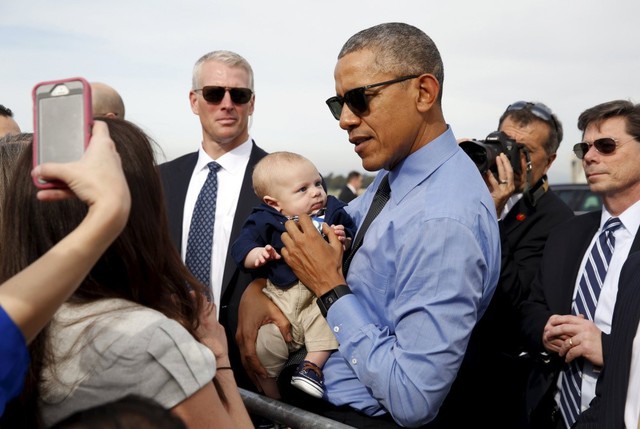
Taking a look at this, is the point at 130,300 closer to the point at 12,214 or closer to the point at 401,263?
the point at 12,214

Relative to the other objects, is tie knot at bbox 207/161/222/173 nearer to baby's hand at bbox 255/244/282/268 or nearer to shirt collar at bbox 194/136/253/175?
shirt collar at bbox 194/136/253/175

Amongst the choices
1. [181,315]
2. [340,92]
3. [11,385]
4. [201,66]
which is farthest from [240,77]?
[11,385]

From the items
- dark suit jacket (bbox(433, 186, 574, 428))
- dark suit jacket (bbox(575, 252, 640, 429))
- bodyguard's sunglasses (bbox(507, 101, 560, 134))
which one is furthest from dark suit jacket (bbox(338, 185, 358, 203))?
dark suit jacket (bbox(575, 252, 640, 429))

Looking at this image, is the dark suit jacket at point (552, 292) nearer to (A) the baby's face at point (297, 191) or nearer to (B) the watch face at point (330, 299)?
(A) the baby's face at point (297, 191)

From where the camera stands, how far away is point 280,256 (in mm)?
3080

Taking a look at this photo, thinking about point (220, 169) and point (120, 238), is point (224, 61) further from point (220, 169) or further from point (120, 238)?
point (120, 238)

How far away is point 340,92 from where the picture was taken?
8.88 ft

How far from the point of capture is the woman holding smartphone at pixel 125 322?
5.01 ft

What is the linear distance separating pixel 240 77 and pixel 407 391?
2787mm

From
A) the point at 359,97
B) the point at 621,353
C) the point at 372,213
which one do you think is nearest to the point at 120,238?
the point at 359,97

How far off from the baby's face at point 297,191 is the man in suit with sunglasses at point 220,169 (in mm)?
725

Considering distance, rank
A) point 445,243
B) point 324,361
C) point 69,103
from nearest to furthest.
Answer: point 69,103
point 445,243
point 324,361

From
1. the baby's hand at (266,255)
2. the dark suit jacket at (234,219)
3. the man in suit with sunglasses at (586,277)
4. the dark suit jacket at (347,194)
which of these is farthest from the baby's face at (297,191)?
the dark suit jacket at (347,194)

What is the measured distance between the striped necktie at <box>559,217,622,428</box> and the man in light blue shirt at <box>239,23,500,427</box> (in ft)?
3.41
